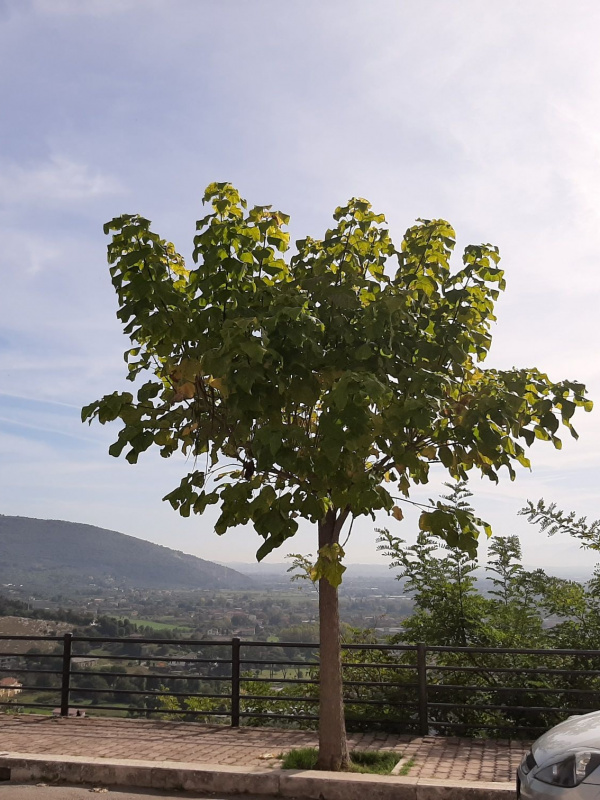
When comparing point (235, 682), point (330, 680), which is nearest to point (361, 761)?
point (330, 680)

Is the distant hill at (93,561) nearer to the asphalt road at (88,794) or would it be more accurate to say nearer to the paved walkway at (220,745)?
the paved walkway at (220,745)

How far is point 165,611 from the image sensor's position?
5281cm

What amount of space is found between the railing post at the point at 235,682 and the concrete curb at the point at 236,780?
2390 millimetres

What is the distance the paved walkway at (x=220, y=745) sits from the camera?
798cm

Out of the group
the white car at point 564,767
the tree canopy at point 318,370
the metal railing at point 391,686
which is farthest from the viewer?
the metal railing at point 391,686

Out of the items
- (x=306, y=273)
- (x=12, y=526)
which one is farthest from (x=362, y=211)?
(x=12, y=526)

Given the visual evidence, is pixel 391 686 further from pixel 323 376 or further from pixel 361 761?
pixel 323 376

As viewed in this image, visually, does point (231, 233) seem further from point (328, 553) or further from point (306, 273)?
point (328, 553)

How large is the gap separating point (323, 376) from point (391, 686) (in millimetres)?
5333

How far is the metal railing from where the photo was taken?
9.48 meters

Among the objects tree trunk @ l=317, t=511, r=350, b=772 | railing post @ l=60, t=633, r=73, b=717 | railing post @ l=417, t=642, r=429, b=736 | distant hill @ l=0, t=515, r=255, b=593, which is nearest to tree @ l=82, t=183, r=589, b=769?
tree trunk @ l=317, t=511, r=350, b=772

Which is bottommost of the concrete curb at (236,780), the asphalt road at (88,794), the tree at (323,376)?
the asphalt road at (88,794)

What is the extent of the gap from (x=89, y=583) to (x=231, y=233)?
95168 mm

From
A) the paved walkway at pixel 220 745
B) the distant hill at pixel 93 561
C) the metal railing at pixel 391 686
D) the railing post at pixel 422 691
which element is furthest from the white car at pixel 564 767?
the distant hill at pixel 93 561
